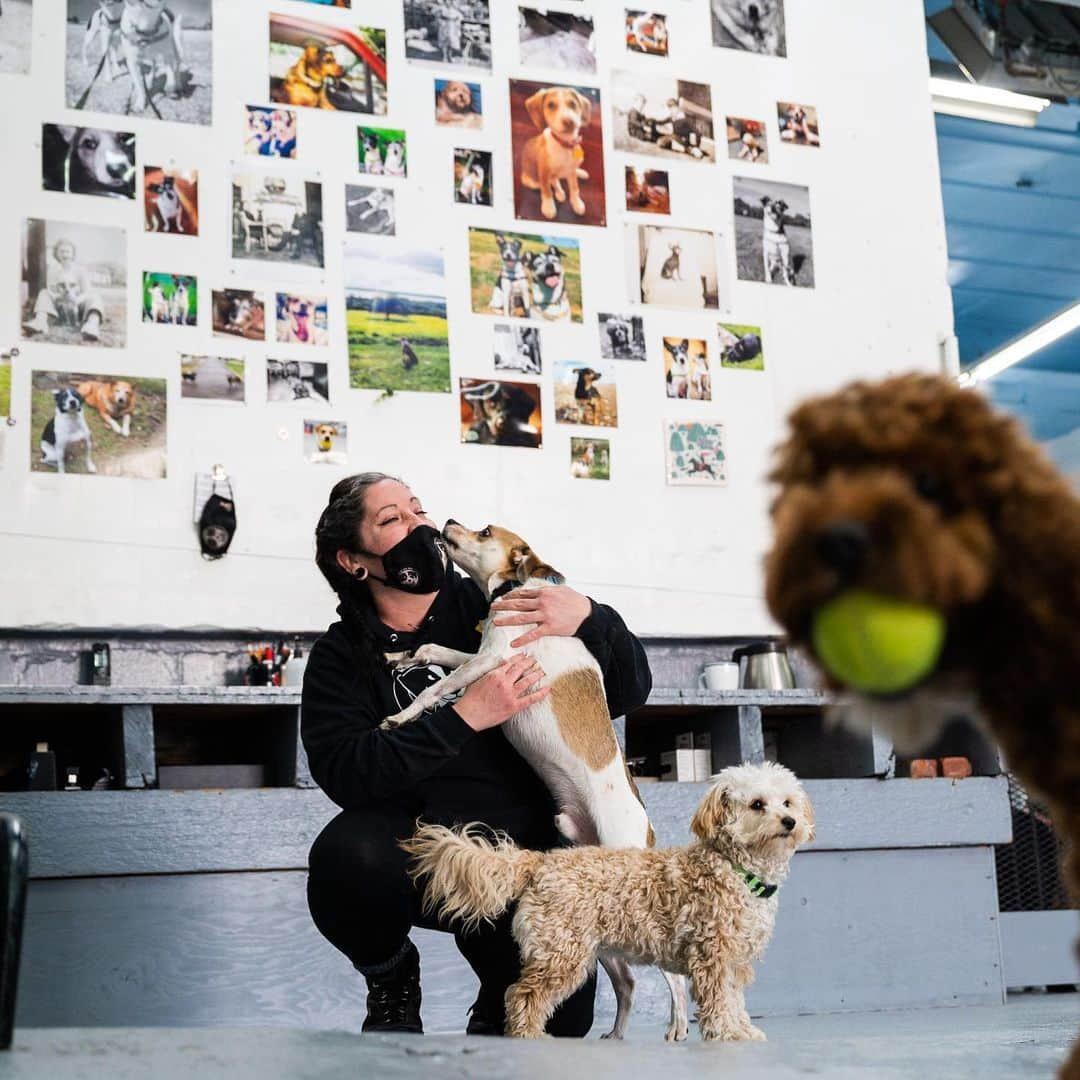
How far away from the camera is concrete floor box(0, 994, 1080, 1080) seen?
1466 mm

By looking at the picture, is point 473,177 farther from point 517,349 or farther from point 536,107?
point 517,349

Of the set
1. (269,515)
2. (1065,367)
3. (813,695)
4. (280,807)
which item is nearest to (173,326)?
(269,515)

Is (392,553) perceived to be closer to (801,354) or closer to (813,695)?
(813,695)

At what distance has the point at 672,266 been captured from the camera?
409 centimetres

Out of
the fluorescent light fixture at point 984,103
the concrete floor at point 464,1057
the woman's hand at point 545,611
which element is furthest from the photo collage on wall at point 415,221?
Answer: the concrete floor at point 464,1057

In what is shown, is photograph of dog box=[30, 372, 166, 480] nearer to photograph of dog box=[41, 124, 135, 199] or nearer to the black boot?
photograph of dog box=[41, 124, 135, 199]

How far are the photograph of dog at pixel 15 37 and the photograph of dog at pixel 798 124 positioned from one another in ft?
7.52

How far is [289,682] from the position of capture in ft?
10.7

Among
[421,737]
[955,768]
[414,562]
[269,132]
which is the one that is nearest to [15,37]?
[269,132]

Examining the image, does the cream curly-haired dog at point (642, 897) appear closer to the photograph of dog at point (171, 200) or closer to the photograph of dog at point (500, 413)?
the photograph of dog at point (500, 413)

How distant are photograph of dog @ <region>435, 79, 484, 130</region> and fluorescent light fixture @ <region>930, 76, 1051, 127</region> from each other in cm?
215

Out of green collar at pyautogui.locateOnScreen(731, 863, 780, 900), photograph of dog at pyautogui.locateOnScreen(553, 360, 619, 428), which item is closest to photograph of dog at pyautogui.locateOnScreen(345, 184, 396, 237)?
photograph of dog at pyautogui.locateOnScreen(553, 360, 619, 428)

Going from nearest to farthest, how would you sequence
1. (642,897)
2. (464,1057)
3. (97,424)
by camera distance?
1. (464,1057)
2. (642,897)
3. (97,424)

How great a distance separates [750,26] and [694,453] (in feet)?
4.91
